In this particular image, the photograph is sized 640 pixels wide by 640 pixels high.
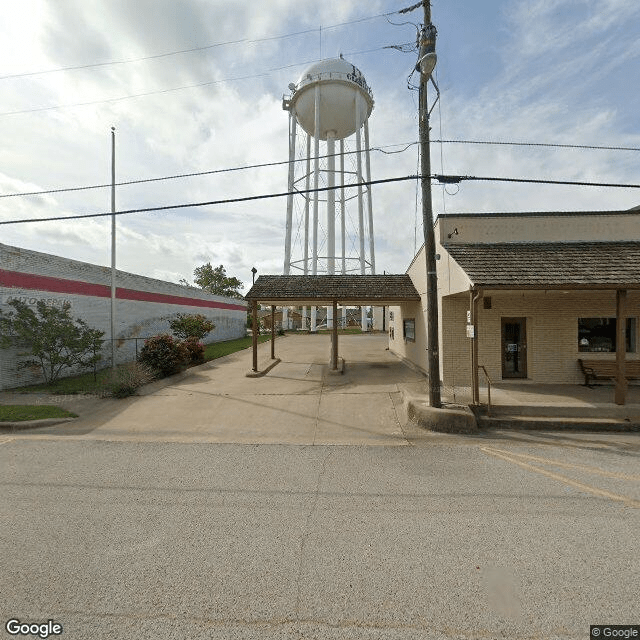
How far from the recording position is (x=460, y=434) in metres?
6.71

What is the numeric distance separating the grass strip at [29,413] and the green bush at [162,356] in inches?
160

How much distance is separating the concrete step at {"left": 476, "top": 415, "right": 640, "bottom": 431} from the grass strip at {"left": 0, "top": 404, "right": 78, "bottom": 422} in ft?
30.2

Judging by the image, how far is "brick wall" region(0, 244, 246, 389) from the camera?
1084cm

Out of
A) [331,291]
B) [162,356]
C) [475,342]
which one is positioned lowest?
[162,356]

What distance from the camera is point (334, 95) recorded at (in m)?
28.5

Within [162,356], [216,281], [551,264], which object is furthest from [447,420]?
[216,281]

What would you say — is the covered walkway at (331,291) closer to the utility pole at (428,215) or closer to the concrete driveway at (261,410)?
the concrete driveway at (261,410)

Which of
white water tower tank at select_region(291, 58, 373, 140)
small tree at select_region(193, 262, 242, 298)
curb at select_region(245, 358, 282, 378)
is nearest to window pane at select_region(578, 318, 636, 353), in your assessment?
curb at select_region(245, 358, 282, 378)

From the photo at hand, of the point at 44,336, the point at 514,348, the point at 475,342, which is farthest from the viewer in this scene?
the point at 44,336

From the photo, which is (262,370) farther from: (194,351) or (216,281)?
(216,281)

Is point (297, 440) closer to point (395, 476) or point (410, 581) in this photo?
point (395, 476)

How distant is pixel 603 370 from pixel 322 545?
33.6 ft

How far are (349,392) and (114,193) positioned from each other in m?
11.0

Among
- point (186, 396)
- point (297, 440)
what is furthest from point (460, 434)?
point (186, 396)
